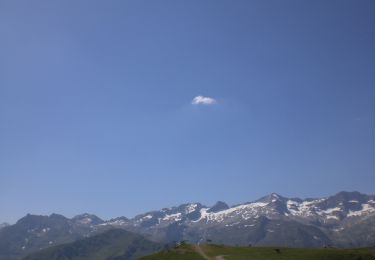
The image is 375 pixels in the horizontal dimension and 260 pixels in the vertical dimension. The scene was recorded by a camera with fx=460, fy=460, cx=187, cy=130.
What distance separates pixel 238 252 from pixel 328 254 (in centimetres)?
3199

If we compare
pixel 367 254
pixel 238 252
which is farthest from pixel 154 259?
pixel 367 254

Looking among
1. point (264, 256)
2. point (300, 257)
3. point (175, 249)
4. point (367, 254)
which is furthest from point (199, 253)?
point (367, 254)

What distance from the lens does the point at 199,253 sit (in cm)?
16662

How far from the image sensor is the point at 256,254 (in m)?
161

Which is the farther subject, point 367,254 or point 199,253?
point 199,253

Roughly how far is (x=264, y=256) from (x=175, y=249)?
3651 cm

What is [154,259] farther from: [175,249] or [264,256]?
[264,256]

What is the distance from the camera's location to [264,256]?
156625 millimetres

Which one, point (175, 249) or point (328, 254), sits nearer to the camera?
point (328, 254)

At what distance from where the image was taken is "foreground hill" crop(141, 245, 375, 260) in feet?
509

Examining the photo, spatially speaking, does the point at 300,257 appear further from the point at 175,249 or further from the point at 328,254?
the point at 175,249

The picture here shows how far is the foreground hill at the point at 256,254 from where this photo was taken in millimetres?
155250

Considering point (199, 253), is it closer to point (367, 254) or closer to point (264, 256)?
point (264, 256)

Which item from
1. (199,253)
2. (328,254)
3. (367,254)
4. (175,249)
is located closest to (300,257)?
(328,254)
